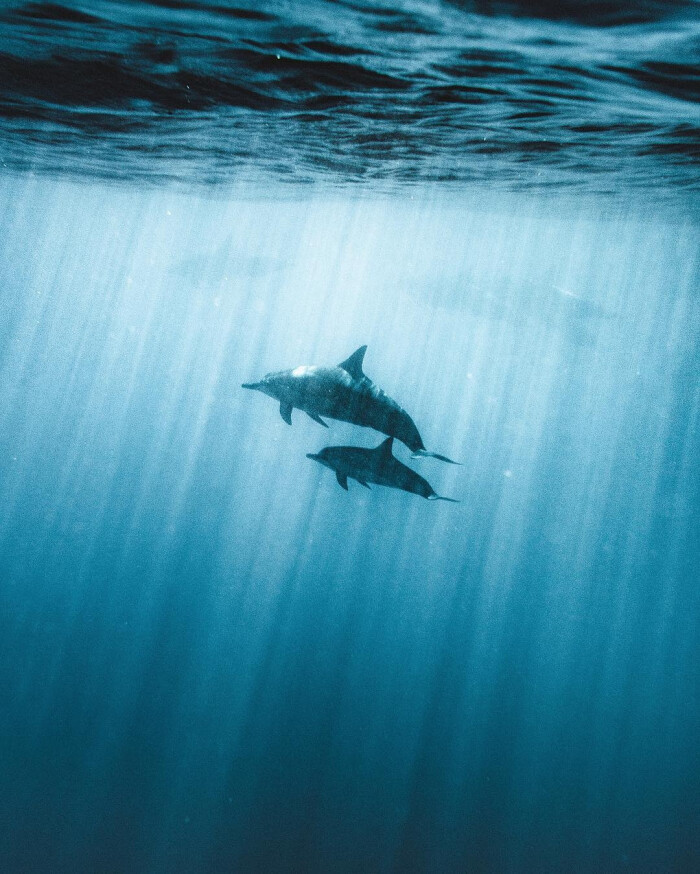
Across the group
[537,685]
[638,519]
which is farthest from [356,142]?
[638,519]

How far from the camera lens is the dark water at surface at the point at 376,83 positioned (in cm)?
400

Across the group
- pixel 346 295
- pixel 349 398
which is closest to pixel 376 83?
pixel 349 398

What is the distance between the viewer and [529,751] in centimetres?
2164

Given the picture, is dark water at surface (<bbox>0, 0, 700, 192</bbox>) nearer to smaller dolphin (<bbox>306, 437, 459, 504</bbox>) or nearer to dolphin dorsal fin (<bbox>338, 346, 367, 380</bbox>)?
dolphin dorsal fin (<bbox>338, 346, 367, 380</bbox>)

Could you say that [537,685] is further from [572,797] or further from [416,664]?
[572,797]

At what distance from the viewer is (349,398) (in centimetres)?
621

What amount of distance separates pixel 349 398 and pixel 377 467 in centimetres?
143

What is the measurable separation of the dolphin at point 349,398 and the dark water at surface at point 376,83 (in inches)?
116

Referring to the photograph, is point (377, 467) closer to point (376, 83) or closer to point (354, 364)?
point (354, 364)

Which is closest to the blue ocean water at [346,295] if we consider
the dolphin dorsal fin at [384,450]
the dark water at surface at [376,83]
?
the dark water at surface at [376,83]

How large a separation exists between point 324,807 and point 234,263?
27.2 m

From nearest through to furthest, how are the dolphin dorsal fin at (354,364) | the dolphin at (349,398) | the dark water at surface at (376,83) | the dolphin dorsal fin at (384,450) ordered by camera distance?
1. the dark water at surface at (376,83)
2. the dolphin at (349,398)
3. the dolphin dorsal fin at (354,364)
4. the dolphin dorsal fin at (384,450)

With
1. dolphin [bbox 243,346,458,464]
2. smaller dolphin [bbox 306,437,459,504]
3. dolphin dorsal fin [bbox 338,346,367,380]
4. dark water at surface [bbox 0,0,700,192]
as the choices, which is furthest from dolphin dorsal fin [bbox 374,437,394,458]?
dark water at surface [bbox 0,0,700,192]

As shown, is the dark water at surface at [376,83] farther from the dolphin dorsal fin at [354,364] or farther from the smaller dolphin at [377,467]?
the smaller dolphin at [377,467]
